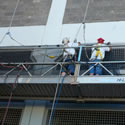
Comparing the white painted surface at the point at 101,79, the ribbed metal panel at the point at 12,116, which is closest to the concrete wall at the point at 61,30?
the white painted surface at the point at 101,79

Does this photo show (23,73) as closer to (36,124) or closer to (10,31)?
(36,124)

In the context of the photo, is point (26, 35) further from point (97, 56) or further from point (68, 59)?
point (97, 56)

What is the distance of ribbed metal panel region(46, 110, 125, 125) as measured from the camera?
1007cm

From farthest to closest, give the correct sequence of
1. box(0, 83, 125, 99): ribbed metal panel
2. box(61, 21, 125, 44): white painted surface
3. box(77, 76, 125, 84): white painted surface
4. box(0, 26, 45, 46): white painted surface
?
box(0, 26, 45, 46): white painted surface → box(61, 21, 125, 44): white painted surface → box(0, 83, 125, 99): ribbed metal panel → box(77, 76, 125, 84): white painted surface

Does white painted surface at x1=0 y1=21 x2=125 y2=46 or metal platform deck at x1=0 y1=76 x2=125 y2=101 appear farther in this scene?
white painted surface at x1=0 y1=21 x2=125 y2=46

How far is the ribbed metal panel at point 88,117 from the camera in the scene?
10.1 metres

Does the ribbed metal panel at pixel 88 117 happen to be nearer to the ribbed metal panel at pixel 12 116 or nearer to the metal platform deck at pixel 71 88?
the metal platform deck at pixel 71 88

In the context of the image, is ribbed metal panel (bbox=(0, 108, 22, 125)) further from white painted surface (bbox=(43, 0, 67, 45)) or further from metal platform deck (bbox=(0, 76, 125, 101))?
white painted surface (bbox=(43, 0, 67, 45))

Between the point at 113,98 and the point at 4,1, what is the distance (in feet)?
24.4

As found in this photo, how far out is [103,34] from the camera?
469 inches

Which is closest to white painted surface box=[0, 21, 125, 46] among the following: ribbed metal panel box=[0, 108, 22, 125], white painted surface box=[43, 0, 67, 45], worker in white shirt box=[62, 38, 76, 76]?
white painted surface box=[43, 0, 67, 45]

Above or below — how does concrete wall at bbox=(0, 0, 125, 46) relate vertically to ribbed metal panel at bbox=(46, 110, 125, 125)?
above

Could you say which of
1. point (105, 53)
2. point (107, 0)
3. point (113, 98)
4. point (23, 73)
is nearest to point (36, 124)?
point (23, 73)

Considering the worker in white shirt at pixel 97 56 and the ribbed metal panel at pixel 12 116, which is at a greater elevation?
the worker in white shirt at pixel 97 56
